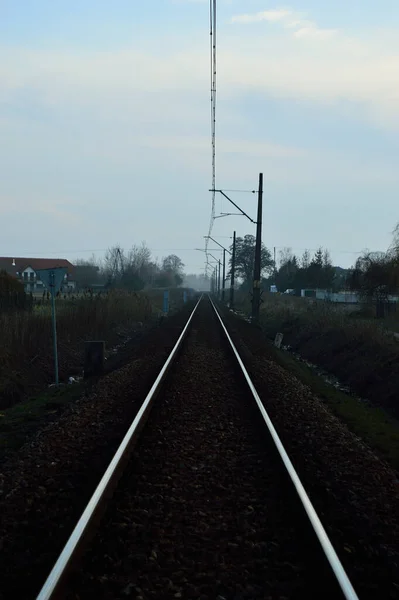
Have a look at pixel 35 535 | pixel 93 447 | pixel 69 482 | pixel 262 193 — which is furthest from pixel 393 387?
pixel 262 193

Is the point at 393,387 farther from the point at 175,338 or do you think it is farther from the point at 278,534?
the point at 175,338

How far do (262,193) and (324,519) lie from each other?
3102 centimetres

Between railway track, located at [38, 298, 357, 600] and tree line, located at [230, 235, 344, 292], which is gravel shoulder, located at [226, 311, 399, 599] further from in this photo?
tree line, located at [230, 235, 344, 292]

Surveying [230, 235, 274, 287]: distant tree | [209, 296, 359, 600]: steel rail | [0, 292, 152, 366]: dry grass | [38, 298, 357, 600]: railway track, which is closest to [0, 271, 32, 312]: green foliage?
[0, 292, 152, 366]: dry grass

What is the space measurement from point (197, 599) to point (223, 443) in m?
3.99

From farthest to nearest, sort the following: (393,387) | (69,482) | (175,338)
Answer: (175,338)
(393,387)
(69,482)

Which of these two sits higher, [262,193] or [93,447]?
[262,193]

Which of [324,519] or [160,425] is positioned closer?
[324,519]

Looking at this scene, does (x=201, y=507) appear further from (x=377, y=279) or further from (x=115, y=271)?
(x=115, y=271)

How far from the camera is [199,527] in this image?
493 centimetres

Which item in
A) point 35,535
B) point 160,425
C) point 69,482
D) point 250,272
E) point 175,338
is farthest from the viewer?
point 250,272

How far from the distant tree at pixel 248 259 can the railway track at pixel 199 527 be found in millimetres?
92713

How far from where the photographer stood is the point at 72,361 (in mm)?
18312

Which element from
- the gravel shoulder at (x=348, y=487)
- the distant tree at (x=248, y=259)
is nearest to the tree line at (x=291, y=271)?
the distant tree at (x=248, y=259)
